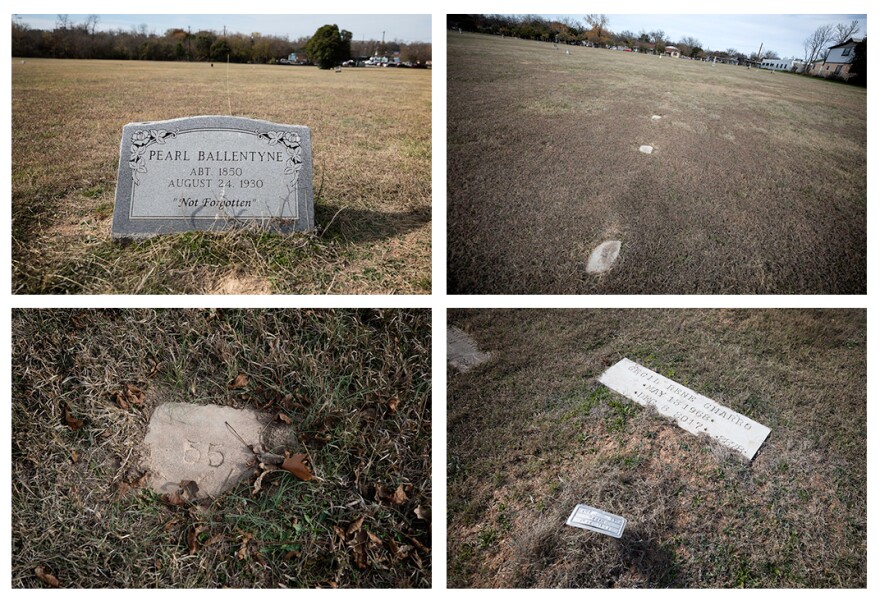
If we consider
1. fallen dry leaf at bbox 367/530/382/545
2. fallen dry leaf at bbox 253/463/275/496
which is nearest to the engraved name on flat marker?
fallen dry leaf at bbox 367/530/382/545

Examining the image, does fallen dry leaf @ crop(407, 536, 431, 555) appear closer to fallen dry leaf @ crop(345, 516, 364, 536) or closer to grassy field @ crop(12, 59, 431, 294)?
fallen dry leaf @ crop(345, 516, 364, 536)

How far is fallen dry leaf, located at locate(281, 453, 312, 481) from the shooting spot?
9.34 feet

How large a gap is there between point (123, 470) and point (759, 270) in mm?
4430

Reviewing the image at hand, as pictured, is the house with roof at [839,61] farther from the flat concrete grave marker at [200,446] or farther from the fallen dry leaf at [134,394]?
the fallen dry leaf at [134,394]

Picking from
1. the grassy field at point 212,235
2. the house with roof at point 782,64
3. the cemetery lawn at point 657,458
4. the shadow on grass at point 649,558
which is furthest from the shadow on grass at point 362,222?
the house with roof at point 782,64

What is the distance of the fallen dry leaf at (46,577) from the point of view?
9.00ft

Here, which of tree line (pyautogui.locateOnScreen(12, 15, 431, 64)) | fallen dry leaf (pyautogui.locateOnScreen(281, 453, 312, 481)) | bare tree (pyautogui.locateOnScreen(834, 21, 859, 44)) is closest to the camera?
fallen dry leaf (pyautogui.locateOnScreen(281, 453, 312, 481))

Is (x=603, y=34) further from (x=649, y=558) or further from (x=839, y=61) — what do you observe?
(x=649, y=558)

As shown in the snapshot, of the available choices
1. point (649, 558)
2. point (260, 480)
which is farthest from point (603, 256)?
point (260, 480)

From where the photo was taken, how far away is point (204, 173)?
3525mm

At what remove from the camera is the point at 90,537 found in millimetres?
2783

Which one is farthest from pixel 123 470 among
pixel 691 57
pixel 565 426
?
pixel 691 57

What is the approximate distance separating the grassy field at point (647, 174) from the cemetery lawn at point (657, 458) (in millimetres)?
542

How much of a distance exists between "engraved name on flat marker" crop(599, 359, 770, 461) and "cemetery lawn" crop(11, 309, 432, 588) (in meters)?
1.60
